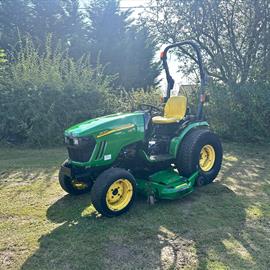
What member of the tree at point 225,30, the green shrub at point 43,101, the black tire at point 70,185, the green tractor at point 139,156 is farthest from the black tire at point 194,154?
the green shrub at point 43,101

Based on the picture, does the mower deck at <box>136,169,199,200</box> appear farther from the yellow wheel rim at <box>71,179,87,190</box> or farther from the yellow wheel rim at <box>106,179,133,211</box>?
the yellow wheel rim at <box>71,179,87,190</box>

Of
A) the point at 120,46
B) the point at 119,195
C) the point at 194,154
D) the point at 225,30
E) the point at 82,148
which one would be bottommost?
the point at 119,195

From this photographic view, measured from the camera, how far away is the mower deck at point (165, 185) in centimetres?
372

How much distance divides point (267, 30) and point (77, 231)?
7328 mm

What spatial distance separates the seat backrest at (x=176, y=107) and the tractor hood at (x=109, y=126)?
0.85 metres

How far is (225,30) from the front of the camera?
8.77 meters

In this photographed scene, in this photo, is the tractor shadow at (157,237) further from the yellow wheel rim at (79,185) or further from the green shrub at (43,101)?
the green shrub at (43,101)

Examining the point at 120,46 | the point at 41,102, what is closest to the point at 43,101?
the point at 41,102

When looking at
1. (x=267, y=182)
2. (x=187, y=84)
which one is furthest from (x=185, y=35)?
(x=267, y=182)

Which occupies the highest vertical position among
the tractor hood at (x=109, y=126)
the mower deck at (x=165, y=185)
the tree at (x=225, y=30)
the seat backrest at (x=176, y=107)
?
the tree at (x=225, y=30)

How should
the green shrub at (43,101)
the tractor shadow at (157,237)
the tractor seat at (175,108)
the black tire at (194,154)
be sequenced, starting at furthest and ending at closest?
the green shrub at (43,101) < the tractor seat at (175,108) < the black tire at (194,154) < the tractor shadow at (157,237)

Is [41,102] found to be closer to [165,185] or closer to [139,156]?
[139,156]

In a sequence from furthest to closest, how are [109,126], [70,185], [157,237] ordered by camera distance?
[70,185] < [109,126] < [157,237]

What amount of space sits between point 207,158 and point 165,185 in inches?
46.3
